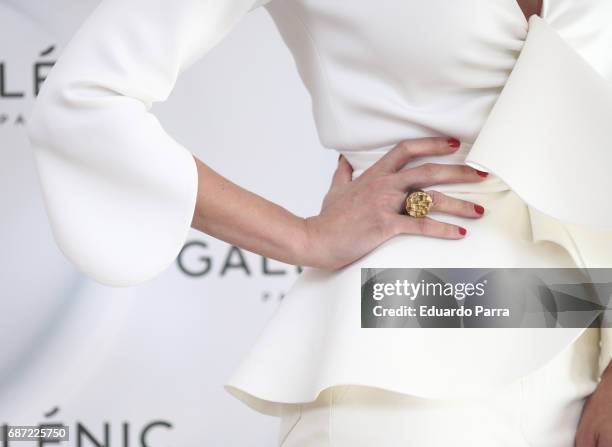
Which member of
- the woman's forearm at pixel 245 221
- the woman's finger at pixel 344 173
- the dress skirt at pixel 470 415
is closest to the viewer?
the dress skirt at pixel 470 415

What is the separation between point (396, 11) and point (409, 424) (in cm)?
33

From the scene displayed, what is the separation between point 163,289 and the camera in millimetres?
2061

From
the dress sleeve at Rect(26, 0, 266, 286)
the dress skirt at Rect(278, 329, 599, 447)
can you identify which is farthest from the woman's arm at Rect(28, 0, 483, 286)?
the dress skirt at Rect(278, 329, 599, 447)

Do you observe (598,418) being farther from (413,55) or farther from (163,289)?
(163,289)

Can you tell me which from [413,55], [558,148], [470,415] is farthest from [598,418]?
[413,55]

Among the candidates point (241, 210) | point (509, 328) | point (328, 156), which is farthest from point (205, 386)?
point (509, 328)

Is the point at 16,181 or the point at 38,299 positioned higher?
the point at 16,181

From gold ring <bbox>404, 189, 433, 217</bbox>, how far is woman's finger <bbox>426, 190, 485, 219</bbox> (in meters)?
0.01

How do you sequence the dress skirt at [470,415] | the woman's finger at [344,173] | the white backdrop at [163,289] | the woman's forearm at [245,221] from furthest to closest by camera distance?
the white backdrop at [163,289], the woman's finger at [344,173], the woman's forearm at [245,221], the dress skirt at [470,415]

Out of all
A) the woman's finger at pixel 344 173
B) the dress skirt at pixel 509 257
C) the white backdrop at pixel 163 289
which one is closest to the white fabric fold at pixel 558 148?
the dress skirt at pixel 509 257

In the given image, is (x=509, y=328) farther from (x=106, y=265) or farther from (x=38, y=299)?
(x=38, y=299)

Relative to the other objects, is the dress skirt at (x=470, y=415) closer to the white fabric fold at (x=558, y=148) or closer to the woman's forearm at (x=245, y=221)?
the white fabric fold at (x=558, y=148)

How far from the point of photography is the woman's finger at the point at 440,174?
2.77 feet

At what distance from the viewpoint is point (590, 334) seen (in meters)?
0.82
